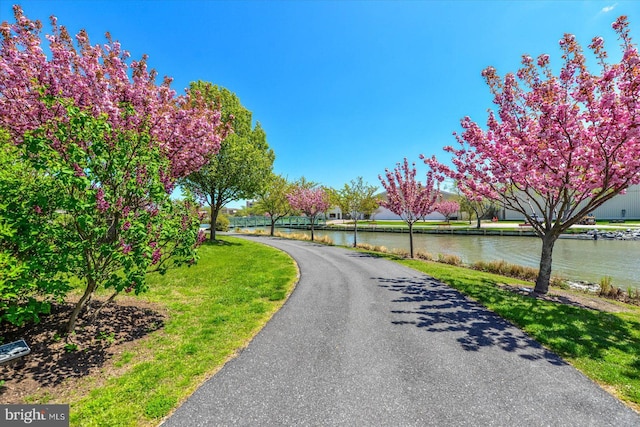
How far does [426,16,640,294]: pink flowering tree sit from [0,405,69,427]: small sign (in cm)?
1343

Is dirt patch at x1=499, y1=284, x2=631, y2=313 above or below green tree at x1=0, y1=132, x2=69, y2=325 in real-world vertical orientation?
below

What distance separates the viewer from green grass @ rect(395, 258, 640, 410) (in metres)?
4.97

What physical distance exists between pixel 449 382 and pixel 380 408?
150cm

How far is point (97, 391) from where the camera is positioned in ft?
14.3

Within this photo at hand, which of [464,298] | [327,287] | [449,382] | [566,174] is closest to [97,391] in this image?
[449,382]

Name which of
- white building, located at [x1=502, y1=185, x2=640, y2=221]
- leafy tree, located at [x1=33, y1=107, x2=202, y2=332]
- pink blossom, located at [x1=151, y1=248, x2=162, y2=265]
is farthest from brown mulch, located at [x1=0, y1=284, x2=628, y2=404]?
white building, located at [x1=502, y1=185, x2=640, y2=221]

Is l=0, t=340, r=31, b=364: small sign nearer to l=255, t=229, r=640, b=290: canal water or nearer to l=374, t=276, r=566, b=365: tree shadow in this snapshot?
l=374, t=276, r=566, b=365: tree shadow

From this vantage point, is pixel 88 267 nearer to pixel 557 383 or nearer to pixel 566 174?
pixel 557 383

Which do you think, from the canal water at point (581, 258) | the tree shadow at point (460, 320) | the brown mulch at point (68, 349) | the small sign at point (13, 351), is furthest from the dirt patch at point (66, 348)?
the canal water at point (581, 258)

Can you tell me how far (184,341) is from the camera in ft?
20.2

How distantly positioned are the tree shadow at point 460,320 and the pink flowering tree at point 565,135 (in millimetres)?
5143

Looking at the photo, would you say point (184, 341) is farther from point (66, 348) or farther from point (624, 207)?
point (624, 207)

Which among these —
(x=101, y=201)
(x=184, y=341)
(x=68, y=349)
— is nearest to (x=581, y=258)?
(x=184, y=341)

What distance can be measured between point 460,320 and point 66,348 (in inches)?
368
